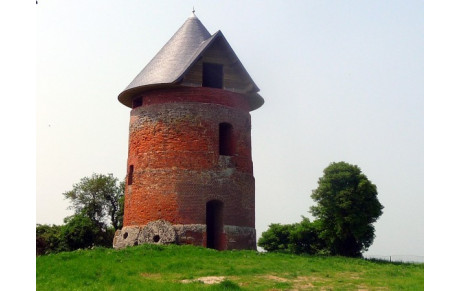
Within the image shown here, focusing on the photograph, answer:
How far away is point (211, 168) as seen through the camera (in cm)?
1838

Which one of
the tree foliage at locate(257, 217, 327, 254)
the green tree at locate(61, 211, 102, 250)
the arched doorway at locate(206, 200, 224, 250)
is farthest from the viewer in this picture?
the tree foliage at locate(257, 217, 327, 254)

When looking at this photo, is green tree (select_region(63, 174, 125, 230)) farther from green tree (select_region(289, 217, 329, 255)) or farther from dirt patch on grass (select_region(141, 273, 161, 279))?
dirt patch on grass (select_region(141, 273, 161, 279))

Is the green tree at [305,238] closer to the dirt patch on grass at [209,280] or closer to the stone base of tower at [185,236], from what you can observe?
the stone base of tower at [185,236]

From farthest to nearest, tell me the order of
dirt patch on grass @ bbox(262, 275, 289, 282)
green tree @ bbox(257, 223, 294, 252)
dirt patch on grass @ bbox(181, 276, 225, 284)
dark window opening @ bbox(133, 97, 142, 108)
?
green tree @ bbox(257, 223, 294, 252), dark window opening @ bbox(133, 97, 142, 108), dirt patch on grass @ bbox(262, 275, 289, 282), dirt patch on grass @ bbox(181, 276, 225, 284)

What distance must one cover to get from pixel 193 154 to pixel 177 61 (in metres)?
Answer: 3.77

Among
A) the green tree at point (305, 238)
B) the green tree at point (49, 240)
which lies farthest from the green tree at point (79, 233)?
the green tree at point (305, 238)

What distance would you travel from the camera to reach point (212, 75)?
19.8 meters

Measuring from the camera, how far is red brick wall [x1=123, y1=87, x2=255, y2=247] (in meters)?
18.0

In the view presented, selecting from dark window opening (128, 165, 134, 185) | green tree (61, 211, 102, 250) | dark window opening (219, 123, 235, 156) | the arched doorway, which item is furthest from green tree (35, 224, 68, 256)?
dark window opening (219, 123, 235, 156)

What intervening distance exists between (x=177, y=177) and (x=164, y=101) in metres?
2.88

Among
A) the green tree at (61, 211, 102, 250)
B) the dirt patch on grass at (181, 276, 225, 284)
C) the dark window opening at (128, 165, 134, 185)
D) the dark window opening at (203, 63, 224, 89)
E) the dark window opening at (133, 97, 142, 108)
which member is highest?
the dark window opening at (203, 63, 224, 89)

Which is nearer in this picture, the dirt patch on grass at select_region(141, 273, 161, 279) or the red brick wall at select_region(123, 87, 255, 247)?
the dirt patch on grass at select_region(141, 273, 161, 279)

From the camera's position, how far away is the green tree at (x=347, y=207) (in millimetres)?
22344

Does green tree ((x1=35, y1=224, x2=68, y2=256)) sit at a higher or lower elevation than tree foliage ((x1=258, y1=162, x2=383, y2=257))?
lower
